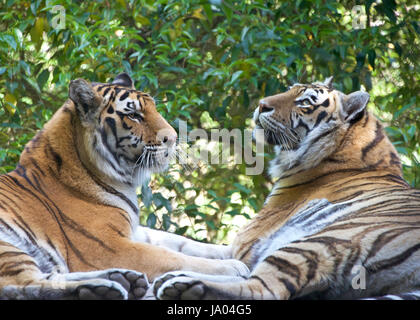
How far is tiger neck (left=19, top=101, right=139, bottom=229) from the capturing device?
3.11 meters

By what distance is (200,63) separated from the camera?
16.4 ft

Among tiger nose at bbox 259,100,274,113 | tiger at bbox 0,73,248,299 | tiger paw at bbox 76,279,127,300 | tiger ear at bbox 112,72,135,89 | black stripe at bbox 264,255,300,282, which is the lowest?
tiger paw at bbox 76,279,127,300

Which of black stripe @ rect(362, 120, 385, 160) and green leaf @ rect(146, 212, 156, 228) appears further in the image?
green leaf @ rect(146, 212, 156, 228)

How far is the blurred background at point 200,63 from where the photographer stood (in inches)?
174

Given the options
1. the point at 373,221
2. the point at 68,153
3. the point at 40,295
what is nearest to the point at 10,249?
the point at 40,295

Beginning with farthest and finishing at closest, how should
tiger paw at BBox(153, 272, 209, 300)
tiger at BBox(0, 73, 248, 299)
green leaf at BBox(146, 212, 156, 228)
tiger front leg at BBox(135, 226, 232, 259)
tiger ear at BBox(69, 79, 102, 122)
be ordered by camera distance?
1. green leaf at BBox(146, 212, 156, 228)
2. tiger front leg at BBox(135, 226, 232, 259)
3. tiger ear at BBox(69, 79, 102, 122)
4. tiger at BBox(0, 73, 248, 299)
5. tiger paw at BBox(153, 272, 209, 300)

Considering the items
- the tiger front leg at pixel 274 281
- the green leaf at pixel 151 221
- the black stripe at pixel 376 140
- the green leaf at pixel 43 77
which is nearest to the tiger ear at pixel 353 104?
the black stripe at pixel 376 140

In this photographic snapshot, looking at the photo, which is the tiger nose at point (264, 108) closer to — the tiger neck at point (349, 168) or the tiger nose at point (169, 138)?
the tiger neck at point (349, 168)

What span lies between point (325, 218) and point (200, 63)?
98.5 inches

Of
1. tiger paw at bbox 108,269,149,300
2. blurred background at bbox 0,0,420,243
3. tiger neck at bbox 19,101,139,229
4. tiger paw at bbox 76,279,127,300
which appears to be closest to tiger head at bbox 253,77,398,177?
blurred background at bbox 0,0,420,243

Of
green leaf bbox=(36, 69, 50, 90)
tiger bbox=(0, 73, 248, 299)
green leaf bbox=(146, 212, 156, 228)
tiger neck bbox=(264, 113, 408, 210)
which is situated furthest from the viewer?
green leaf bbox=(36, 69, 50, 90)

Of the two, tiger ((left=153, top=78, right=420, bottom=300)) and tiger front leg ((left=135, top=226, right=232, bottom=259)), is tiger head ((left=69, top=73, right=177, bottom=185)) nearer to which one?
tiger front leg ((left=135, top=226, right=232, bottom=259))

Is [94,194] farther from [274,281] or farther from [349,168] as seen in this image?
[349,168]

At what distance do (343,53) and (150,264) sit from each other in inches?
102
